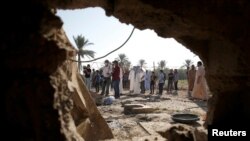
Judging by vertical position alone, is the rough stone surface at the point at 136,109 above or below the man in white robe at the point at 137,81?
below

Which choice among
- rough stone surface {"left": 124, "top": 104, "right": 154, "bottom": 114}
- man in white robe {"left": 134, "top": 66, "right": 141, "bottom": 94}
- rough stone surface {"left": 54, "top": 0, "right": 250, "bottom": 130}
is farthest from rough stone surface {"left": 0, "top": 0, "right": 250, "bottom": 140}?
man in white robe {"left": 134, "top": 66, "right": 141, "bottom": 94}

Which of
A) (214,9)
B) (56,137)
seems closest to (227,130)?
(214,9)

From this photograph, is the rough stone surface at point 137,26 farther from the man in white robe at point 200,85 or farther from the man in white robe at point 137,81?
the man in white robe at point 137,81

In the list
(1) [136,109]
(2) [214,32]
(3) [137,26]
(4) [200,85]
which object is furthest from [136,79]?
(2) [214,32]

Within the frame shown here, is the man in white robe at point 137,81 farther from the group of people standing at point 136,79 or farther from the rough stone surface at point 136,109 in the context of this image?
the rough stone surface at point 136,109

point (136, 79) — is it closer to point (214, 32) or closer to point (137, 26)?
point (137, 26)

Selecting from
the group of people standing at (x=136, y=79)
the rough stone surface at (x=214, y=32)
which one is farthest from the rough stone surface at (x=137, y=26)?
the group of people standing at (x=136, y=79)

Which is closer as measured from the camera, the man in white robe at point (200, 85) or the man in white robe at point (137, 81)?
the man in white robe at point (200, 85)

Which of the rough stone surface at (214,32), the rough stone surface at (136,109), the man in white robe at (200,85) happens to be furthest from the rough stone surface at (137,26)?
the man in white robe at (200,85)

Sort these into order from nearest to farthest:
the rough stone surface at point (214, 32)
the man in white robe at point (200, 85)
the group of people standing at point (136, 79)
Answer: the rough stone surface at point (214, 32)
the man in white robe at point (200, 85)
the group of people standing at point (136, 79)

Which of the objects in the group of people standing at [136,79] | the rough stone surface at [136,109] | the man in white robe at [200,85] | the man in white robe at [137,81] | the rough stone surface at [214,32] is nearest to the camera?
the rough stone surface at [214,32]

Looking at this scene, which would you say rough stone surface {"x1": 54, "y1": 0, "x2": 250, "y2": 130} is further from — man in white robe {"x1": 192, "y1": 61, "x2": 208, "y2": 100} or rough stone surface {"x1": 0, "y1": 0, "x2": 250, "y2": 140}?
man in white robe {"x1": 192, "y1": 61, "x2": 208, "y2": 100}

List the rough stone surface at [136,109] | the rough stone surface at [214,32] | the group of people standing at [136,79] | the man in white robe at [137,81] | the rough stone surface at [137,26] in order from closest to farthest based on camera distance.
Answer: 1. the rough stone surface at [137,26]
2. the rough stone surface at [214,32]
3. the rough stone surface at [136,109]
4. the group of people standing at [136,79]
5. the man in white robe at [137,81]

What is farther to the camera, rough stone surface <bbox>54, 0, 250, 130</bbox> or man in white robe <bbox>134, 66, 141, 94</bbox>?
man in white robe <bbox>134, 66, 141, 94</bbox>
